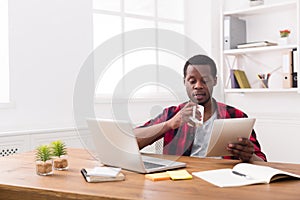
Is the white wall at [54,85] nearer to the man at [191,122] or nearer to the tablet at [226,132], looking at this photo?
the man at [191,122]

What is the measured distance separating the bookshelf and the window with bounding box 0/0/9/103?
1.82m

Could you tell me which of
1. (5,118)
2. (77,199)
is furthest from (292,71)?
(77,199)

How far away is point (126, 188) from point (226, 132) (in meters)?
0.59

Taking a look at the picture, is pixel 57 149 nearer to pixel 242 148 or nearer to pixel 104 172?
pixel 104 172

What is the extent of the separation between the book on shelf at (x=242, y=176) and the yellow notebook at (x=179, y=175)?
0.11 feet

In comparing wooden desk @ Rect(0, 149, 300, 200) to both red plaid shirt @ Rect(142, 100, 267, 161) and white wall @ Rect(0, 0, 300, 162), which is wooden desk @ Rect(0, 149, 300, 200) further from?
white wall @ Rect(0, 0, 300, 162)

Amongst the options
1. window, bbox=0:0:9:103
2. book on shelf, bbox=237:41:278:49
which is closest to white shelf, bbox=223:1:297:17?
book on shelf, bbox=237:41:278:49

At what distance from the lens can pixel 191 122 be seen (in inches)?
77.6

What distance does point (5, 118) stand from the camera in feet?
9.24

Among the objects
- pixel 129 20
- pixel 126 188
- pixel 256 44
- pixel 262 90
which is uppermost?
pixel 129 20

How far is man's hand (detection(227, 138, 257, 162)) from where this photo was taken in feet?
5.90

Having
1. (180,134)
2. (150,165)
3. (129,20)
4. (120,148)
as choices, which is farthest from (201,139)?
(129,20)

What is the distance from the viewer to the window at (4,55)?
2.83 meters

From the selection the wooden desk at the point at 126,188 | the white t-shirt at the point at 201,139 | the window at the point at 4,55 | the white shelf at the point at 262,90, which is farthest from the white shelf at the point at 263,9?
the wooden desk at the point at 126,188
